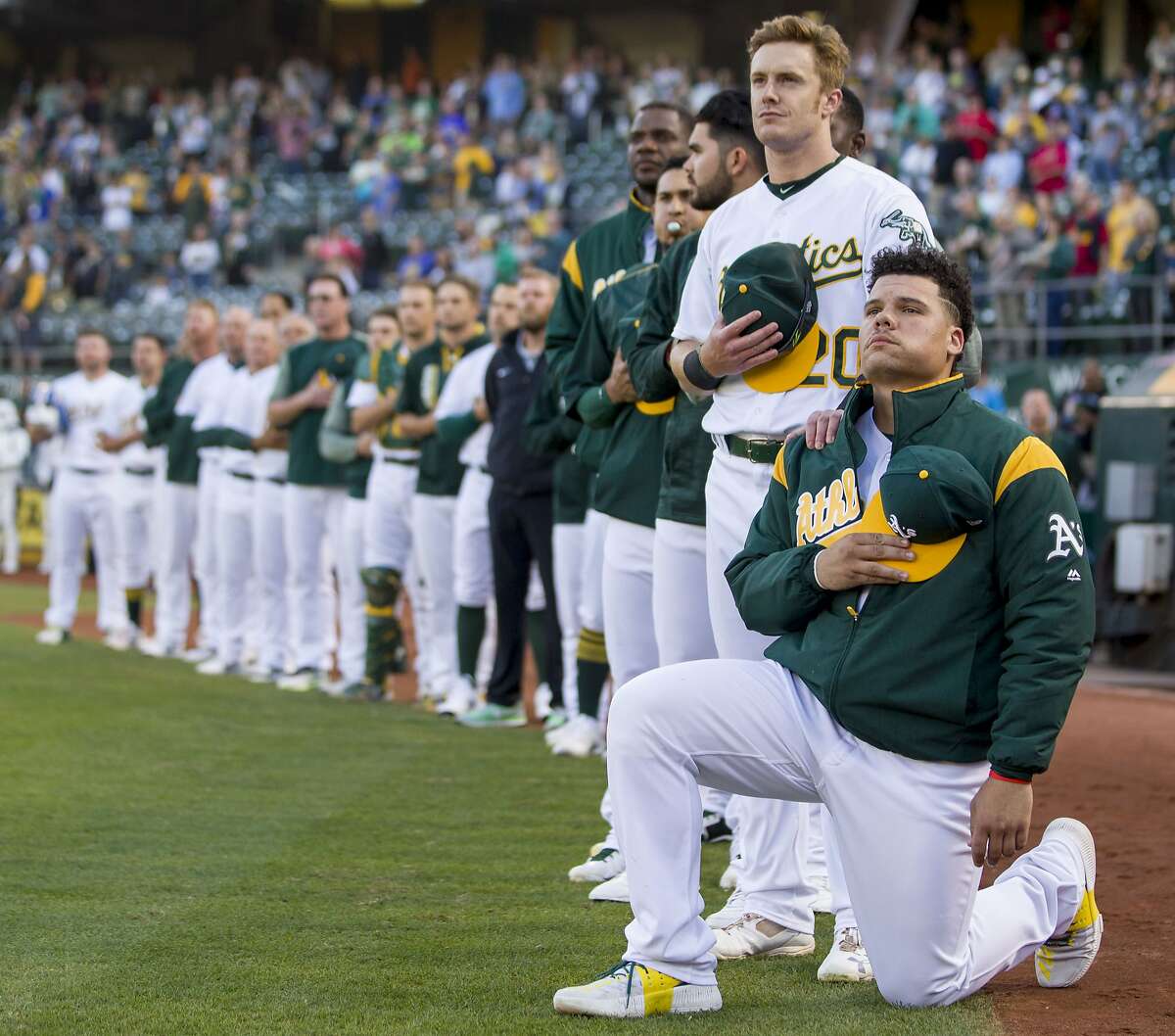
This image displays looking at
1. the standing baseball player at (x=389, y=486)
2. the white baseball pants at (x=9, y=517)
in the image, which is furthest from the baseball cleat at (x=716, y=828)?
the white baseball pants at (x=9, y=517)

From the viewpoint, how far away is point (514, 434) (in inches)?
344

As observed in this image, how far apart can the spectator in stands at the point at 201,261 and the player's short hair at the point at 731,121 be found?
2153 centimetres

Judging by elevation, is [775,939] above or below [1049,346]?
below

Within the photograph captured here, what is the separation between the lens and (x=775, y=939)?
4.40 m

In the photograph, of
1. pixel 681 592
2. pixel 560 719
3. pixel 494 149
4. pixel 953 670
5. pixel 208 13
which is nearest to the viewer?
pixel 953 670

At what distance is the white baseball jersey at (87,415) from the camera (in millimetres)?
12352

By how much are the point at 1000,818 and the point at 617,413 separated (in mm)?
2474

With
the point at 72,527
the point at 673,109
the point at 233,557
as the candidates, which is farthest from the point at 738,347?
the point at 72,527

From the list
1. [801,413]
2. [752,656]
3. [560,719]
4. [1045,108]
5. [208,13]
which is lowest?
[560,719]

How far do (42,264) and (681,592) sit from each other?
24002 mm

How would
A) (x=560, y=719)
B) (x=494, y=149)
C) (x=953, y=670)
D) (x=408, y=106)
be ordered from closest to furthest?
(x=953, y=670)
(x=560, y=719)
(x=494, y=149)
(x=408, y=106)

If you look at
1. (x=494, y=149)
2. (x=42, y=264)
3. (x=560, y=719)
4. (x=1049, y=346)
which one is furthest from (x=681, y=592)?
(x=42, y=264)

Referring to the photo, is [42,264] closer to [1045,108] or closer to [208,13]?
[208,13]

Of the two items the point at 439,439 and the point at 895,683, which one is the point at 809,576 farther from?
the point at 439,439
